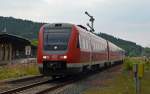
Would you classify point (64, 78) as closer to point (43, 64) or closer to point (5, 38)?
point (43, 64)

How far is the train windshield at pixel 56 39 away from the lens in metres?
23.9

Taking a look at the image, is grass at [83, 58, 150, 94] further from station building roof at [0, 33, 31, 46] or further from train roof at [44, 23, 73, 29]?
station building roof at [0, 33, 31, 46]

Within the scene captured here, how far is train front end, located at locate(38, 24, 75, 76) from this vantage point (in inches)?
929

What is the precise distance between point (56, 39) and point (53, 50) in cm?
69

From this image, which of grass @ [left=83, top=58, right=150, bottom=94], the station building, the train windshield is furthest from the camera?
the station building

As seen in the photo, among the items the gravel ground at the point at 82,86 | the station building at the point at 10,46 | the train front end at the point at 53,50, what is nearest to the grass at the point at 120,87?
the gravel ground at the point at 82,86

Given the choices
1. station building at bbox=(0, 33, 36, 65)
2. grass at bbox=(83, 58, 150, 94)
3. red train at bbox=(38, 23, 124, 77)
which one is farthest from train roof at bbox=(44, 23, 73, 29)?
station building at bbox=(0, 33, 36, 65)

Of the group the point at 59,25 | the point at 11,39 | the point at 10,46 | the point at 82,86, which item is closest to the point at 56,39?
the point at 59,25

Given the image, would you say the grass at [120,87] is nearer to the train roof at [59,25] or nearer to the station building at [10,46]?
the train roof at [59,25]

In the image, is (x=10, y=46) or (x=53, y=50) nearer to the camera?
(x=53, y=50)

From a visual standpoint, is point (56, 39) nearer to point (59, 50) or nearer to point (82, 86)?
point (59, 50)

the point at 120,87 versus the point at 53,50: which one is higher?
the point at 53,50

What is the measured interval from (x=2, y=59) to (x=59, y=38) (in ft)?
110

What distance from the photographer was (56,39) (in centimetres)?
2414
